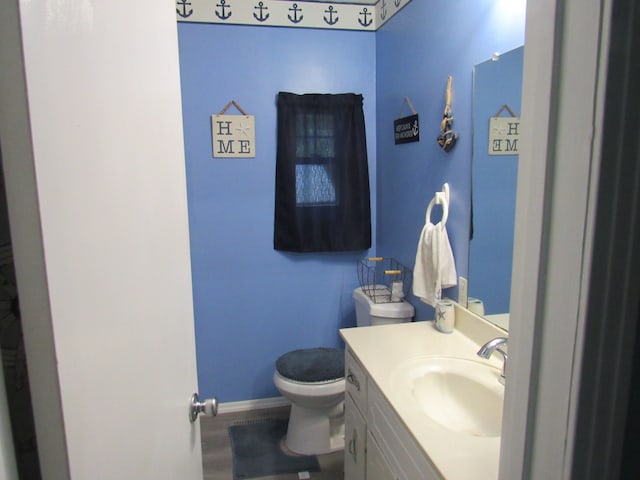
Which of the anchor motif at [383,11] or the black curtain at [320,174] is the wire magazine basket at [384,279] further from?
the anchor motif at [383,11]

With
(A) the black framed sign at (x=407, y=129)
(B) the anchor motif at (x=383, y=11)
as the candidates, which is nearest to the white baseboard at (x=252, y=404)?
(A) the black framed sign at (x=407, y=129)

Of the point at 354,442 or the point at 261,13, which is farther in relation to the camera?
the point at 261,13

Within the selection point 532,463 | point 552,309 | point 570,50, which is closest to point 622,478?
point 532,463

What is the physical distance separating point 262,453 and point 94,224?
2117 mm

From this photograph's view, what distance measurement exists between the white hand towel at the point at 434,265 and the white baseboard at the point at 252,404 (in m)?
1.37

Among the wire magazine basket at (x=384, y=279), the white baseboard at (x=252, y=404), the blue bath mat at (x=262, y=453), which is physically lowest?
the blue bath mat at (x=262, y=453)

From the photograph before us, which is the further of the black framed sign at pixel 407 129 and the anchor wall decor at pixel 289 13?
the anchor wall decor at pixel 289 13

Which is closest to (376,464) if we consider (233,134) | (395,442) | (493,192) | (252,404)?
(395,442)

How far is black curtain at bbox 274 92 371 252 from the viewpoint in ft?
8.31

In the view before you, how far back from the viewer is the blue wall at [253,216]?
244 centimetres

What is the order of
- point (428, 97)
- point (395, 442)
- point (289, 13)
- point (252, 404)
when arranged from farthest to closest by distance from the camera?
point (252, 404) < point (289, 13) < point (428, 97) < point (395, 442)

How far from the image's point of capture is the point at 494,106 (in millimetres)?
1552

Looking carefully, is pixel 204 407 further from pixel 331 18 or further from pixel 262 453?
pixel 331 18

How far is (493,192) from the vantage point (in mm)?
1582
